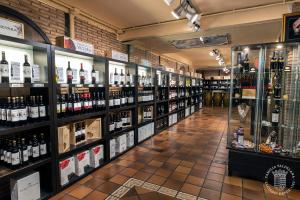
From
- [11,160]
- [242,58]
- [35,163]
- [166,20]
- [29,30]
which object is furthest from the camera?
[166,20]

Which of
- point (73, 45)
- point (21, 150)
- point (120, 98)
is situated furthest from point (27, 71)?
point (120, 98)

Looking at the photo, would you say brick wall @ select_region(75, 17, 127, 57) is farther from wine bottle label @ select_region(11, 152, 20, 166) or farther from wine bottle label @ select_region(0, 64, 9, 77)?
wine bottle label @ select_region(11, 152, 20, 166)

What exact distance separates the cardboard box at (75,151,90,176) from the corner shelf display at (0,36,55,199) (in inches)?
16.6

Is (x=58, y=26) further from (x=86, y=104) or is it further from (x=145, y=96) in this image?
(x=145, y=96)

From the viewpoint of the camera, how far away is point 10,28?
6.41ft

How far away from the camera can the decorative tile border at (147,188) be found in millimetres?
2275

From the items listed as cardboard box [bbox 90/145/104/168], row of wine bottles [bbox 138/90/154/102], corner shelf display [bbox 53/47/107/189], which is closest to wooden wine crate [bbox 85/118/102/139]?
corner shelf display [bbox 53/47/107/189]

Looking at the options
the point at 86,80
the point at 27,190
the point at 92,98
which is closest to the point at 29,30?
the point at 86,80

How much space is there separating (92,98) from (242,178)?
263 centimetres

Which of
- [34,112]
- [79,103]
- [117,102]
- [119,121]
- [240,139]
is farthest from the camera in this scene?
[119,121]

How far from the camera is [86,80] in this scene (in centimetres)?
291

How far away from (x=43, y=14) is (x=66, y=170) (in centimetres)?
238

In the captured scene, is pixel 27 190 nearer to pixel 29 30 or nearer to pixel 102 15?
pixel 29 30

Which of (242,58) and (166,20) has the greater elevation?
(166,20)
